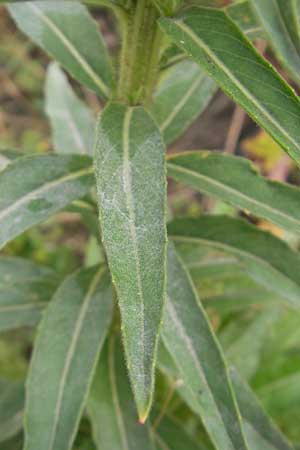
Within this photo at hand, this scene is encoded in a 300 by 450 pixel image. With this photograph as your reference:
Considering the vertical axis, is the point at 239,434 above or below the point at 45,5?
below

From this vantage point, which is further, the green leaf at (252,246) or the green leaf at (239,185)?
the green leaf at (252,246)

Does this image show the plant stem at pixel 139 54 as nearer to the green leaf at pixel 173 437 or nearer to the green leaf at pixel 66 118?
the green leaf at pixel 66 118

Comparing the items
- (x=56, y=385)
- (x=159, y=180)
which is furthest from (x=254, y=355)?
(x=159, y=180)

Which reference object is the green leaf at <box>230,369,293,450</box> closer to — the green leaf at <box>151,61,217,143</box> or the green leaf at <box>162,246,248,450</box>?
the green leaf at <box>162,246,248,450</box>

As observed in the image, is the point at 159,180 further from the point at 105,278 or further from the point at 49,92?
the point at 49,92

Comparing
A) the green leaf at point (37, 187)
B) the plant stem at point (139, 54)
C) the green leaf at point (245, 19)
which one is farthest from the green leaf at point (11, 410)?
the green leaf at point (245, 19)
